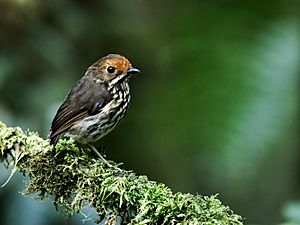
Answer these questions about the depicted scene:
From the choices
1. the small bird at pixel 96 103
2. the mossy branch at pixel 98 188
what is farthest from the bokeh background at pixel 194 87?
the mossy branch at pixel 98 188

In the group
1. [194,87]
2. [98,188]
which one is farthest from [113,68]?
[194,87]

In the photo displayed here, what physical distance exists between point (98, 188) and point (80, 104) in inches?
31.5

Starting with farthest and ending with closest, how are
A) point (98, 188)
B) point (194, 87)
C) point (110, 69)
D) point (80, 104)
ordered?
point (194, 87), point (110, 69), point (80, 104), point (98, 188)

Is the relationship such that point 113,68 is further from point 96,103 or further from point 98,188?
point 98,188

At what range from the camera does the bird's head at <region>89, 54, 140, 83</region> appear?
13.3 ft

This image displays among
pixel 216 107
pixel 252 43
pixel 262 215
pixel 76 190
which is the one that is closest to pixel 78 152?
pixel 76 190

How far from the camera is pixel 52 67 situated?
19.8 feet

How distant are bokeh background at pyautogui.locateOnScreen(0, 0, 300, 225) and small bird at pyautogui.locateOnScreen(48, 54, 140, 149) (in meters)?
0.91

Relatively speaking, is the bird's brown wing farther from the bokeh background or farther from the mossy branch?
the bokeh background

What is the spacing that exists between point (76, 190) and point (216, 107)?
2511 mm

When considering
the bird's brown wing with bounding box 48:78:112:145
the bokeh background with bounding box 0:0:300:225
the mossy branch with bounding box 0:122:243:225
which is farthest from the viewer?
the bokeh background with bounding box 0:0:300:225

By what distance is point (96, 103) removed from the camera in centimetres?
398

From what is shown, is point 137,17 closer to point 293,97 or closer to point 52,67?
point 52,67

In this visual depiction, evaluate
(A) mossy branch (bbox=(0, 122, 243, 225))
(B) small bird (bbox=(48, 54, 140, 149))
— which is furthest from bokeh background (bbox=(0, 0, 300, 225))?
(A) mossy branch (bbox=(0, 122, 243, 225))
